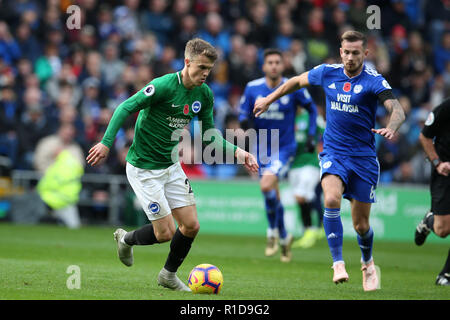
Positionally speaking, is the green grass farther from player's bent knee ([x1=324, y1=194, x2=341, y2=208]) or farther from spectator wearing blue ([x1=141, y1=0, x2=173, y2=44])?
spectator wearing blue ([x1=141, y1=0, x2=173, y2=44])

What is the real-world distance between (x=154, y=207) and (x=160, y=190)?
177 millimetres

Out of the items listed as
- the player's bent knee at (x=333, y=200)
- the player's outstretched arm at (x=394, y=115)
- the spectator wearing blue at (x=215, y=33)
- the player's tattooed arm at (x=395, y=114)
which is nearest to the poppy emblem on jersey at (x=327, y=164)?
Result: the player's bent knee at (x=333, y=200)

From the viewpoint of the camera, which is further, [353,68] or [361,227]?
[361,227]

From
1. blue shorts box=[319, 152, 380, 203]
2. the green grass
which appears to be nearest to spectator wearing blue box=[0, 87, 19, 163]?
the green grass

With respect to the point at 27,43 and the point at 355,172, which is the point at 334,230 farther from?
the point at 27,43

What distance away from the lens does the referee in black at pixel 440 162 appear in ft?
29.7

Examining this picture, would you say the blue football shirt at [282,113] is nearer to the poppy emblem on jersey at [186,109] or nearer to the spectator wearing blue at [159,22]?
the poppy emblem on jersey at [186,109]

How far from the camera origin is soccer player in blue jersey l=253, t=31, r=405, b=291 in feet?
26.7

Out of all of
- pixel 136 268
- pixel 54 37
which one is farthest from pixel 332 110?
pixel 54 37

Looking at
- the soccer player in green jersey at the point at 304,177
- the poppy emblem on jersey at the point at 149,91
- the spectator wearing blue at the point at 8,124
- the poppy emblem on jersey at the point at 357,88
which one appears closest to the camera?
the poppy emblem on jersey at the point at 149,91

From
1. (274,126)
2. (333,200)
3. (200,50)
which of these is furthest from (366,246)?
(274,126)

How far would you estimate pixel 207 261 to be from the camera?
37.1ft

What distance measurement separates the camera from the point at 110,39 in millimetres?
19344

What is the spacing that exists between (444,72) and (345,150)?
52.2ft
